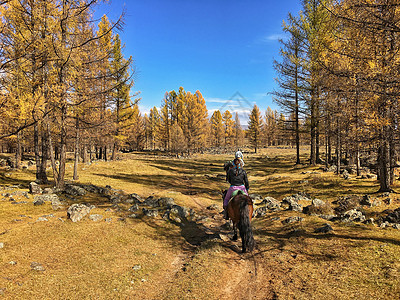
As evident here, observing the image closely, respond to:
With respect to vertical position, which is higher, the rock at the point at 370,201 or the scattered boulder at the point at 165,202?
the rock at the point at 370,201

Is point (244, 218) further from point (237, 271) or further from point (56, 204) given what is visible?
point (56, 204)

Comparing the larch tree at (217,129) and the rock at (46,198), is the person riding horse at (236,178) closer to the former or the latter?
the rock at (46,198)

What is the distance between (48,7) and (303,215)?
1522 centimetres

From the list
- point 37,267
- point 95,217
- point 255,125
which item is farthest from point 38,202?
point 255,125

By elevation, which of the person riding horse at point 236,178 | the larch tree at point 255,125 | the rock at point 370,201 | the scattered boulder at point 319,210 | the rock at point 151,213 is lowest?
the rock at point 151,213

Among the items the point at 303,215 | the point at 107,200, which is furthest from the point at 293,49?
the point at 107,200

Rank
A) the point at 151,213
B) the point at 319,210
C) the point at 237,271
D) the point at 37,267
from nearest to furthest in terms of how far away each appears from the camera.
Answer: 1. the point at 37,267
2. the point at 237,271
3. the point at 319,210
4. the point at 151,213

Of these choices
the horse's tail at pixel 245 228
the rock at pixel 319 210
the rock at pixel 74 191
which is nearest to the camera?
the horse's tail at pixel 245 228

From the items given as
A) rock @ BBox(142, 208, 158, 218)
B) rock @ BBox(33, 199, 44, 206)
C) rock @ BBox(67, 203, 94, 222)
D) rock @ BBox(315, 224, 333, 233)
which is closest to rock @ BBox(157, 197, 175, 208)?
rock @ BBox(142, 208, 158, 218)

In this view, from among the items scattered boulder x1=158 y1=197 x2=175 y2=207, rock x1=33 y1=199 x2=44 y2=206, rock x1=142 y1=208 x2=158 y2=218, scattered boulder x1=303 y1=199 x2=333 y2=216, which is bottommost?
scattered boulder x1=158 y1=197 x2=175 y2=207

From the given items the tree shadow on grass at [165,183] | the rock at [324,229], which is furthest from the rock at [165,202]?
the rock at [324,229]

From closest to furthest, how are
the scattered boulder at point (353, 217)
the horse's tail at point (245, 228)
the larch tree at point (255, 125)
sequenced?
the horse's tail at point (245, 228)
the scattered boulder at point (353, 217)
the larch tree at point (255, 125)

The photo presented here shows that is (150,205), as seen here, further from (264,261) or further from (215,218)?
(264,261)

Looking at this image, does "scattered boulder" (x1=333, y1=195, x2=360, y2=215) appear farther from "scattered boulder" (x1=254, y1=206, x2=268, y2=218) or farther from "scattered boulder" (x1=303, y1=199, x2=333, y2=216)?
"scattered boulder" (x1=254, y1=206, x2=268, y2=218)
